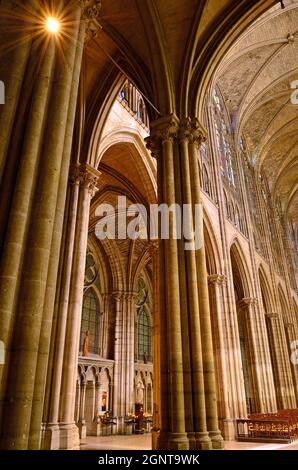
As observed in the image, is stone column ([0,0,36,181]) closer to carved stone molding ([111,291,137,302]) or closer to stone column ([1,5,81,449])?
stone column ([1,5,81,449])

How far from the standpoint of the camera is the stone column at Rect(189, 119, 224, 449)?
650cm

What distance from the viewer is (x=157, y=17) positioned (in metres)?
8.97

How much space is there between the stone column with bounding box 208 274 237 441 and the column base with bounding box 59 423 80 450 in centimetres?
651

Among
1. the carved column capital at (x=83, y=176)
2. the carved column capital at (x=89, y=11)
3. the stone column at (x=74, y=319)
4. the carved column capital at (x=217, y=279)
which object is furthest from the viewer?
the carved column capital at (x=217, y=279)

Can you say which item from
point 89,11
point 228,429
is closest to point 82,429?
point 228,429

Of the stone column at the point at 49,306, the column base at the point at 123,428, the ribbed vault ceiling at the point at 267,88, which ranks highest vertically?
the ribbed vault ceiling at the point at 267,88

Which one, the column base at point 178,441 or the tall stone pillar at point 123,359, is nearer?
the column base at point 178,441

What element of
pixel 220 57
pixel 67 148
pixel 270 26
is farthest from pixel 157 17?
pixel 270 26

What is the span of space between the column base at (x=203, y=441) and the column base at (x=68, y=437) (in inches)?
120

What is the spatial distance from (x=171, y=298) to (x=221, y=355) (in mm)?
7940

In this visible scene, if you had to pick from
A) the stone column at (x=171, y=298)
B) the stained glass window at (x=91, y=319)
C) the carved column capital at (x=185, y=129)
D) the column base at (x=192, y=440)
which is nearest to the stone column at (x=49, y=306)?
the stone column at (x=171, y=298)

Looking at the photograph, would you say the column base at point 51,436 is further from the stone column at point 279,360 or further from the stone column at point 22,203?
the stone column at point 279,360

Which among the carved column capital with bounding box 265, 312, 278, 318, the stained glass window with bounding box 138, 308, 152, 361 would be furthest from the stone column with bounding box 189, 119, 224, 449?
the carved column capital with bounding box 265, 312, 278, 318

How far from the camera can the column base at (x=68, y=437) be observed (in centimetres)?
770
